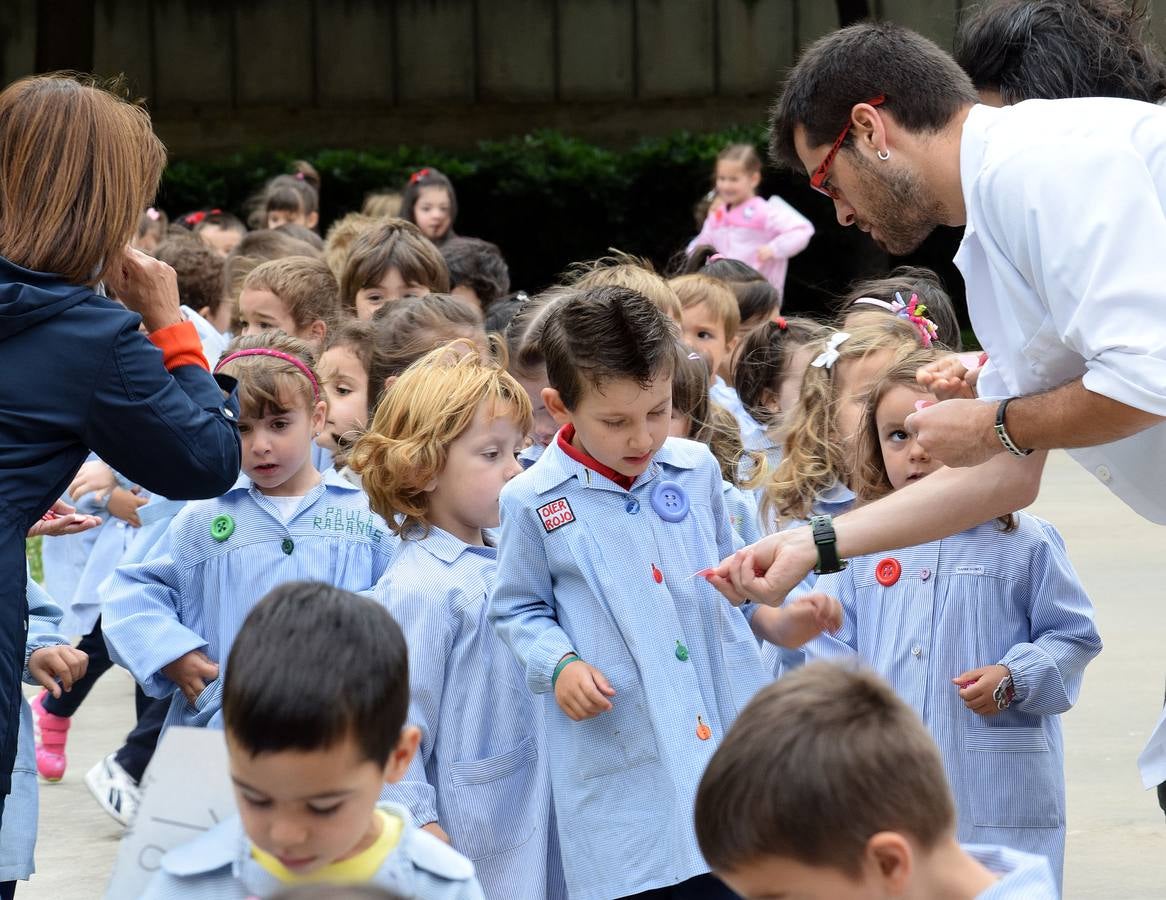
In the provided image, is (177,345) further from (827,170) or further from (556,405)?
(827,170)

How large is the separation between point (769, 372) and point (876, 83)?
2.49 m

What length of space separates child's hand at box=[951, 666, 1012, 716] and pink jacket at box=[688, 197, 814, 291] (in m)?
8.67

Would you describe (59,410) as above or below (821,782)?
above

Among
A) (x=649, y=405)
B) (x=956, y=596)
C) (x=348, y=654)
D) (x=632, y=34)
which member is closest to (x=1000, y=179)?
(x=649, y=405)

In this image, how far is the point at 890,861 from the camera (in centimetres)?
195

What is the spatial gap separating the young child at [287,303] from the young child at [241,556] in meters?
2.12

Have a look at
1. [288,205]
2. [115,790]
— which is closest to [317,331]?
[115,790]

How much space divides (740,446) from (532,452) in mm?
657

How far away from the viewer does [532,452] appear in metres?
4.66

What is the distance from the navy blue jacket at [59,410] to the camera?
9.45 feet

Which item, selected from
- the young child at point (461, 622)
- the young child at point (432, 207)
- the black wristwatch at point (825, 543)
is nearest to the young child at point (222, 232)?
the young child at point (432, 207)

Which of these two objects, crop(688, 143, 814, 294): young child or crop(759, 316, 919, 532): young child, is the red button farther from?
crop(688, 143, 814, 294): young child

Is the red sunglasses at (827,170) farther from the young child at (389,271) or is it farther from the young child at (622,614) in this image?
the young child at (389,271)

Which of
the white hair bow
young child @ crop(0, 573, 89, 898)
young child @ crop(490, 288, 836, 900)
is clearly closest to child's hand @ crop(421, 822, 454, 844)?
young child @ crop(490, 288, 836, 900)
